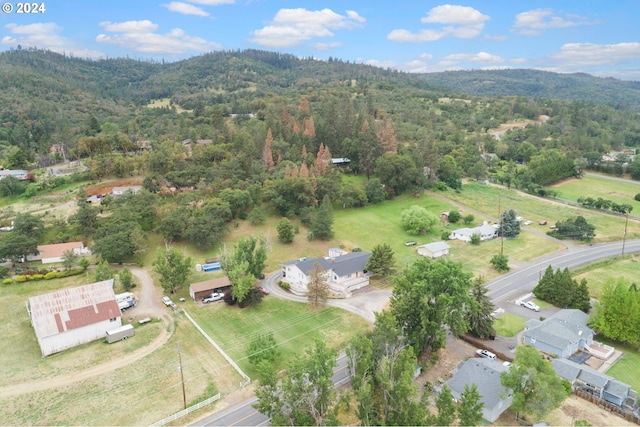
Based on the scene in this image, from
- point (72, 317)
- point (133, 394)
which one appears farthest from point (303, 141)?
point (133, 394)

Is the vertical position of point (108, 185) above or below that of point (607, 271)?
above

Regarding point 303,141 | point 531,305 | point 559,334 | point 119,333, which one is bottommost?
point 531,305

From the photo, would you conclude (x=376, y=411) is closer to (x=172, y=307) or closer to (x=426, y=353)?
(x=426, y=353)

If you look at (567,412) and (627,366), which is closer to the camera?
(567,412)

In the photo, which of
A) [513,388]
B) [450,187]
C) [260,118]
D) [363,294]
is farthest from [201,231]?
[260,118]

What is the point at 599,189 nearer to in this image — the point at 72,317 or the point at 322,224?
the point at 322,224

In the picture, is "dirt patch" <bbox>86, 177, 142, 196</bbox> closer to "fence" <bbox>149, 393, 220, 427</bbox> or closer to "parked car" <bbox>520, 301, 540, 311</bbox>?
"fence" <bbox>149, 393, 220, 427</bbox>

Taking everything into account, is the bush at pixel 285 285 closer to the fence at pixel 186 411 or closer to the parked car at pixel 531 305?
the fence at pixel 186 411
